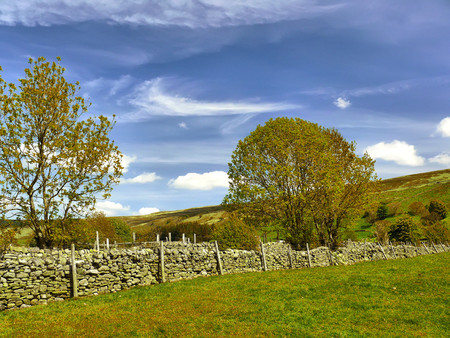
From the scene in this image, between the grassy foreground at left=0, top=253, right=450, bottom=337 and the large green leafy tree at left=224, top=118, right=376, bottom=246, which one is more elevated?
the large green leafy tree at left=224, top=118, right=376, bottom=246

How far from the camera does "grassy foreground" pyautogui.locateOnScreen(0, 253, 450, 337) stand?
11.1 metres

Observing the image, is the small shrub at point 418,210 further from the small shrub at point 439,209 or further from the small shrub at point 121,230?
the small shrub at point 121,230

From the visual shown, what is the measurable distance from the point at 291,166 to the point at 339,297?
16991mm

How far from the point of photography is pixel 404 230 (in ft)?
175

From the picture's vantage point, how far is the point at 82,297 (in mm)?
16625

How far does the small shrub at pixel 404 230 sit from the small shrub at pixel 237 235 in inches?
1404

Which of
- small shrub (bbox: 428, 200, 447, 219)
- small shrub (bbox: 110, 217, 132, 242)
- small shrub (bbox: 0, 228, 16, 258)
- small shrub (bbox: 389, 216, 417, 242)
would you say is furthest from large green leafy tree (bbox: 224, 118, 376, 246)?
small shrub (bbox: 428, 200, 447, 219)

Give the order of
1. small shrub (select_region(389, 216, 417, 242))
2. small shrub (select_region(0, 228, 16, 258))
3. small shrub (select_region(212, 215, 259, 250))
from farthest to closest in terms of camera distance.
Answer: small shrub (select_region(389, 216, 417, 242)) < small shrub (select_region(212, 215, 259, 250)) < small shrub (select_region(0, 228, 16, 258))

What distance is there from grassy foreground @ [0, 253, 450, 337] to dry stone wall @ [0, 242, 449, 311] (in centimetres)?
111

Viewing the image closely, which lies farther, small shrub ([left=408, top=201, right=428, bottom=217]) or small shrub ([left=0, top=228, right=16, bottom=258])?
small shrub ([left=408, top=201, right=428, bottom=217])

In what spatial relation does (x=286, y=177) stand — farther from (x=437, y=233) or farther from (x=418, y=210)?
(x=418, y=210)

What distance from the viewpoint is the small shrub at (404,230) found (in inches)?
2055

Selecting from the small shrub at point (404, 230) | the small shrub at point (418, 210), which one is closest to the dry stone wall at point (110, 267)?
the small shrub at point (404, 230)

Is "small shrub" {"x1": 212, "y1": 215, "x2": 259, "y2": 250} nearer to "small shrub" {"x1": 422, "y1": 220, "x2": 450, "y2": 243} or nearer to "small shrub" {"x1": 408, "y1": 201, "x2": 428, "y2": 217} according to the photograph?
"small shrub" {"x1": 422, "y1": 220, "x2": 450, "y2": 243}
